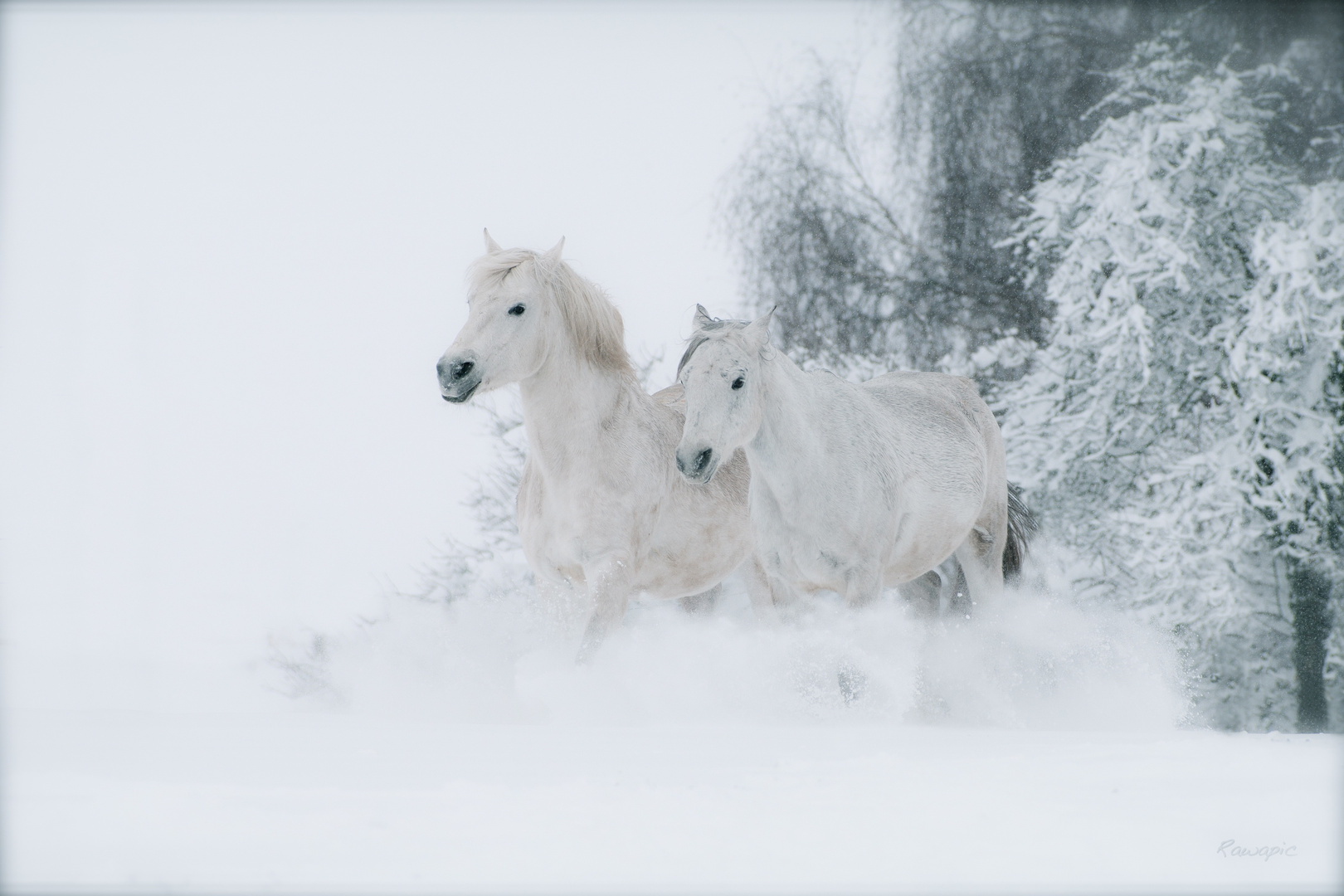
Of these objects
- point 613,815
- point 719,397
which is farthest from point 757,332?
point 613,815

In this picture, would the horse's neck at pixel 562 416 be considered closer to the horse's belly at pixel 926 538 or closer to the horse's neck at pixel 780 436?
the horse's neck at pixel 780 436

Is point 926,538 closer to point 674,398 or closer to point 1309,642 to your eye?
point 674,398

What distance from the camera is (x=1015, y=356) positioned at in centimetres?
1230

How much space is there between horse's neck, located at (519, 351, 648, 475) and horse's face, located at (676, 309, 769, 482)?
70 centimetres

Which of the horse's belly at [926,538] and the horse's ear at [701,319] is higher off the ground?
the horse's ear at [701,319]

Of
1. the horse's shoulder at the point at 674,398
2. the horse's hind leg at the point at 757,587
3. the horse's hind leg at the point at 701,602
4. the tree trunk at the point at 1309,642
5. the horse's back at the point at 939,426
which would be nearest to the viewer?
the horse's back at the point at 939,426

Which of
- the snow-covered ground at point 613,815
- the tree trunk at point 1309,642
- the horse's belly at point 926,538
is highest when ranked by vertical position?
the horse's belly at point 926,538

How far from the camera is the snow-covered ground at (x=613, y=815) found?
7.98 feet

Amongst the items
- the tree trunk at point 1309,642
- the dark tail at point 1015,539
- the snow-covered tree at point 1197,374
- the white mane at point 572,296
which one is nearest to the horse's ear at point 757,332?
the white mane at point 572,296

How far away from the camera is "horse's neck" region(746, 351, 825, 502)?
540cm

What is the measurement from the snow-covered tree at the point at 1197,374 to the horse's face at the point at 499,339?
6.79m

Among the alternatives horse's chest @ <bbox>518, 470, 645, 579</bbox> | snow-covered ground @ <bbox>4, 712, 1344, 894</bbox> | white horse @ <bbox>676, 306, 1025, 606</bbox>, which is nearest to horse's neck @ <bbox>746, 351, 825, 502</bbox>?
white horse @ <bbox>676, 306, 1025, 606</bbox>

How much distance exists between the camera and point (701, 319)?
552cm

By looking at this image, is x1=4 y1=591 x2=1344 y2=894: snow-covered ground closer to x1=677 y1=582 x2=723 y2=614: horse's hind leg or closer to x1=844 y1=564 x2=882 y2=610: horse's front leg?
x1=844 y1=564 x2=882 y2=610: horse's front leg
